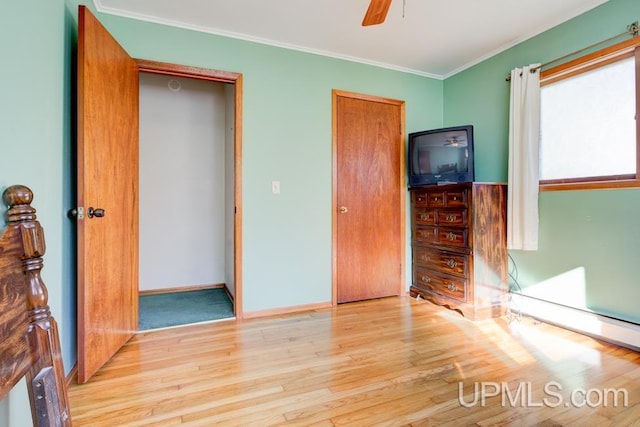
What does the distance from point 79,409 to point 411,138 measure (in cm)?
318

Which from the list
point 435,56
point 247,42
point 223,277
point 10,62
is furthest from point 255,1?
point 223,277

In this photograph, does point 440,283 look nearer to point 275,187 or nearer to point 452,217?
point 452,217

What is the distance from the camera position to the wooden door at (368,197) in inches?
119

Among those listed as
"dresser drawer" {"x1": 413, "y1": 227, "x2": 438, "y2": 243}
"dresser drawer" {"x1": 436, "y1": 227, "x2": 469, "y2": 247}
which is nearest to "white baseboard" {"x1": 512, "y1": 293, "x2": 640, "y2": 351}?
"dresser drawer" {"x1": 436, "y1": 227, "x2": 469, "y2": 247}

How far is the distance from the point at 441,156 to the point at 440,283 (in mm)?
1218

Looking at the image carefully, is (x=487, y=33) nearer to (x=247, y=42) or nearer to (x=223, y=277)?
(x=247, y=42)

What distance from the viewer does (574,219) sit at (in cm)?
230

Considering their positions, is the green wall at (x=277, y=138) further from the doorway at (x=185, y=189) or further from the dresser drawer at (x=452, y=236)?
the dresser drawer at (x=452, y=236)

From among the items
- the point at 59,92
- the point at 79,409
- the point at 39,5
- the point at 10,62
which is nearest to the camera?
the point at 10,62

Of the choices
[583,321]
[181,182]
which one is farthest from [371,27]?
[583,321]

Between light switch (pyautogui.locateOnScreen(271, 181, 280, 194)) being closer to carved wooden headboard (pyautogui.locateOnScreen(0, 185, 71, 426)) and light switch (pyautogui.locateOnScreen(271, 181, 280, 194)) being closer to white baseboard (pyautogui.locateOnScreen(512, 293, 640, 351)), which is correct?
carved wooden headboard (pyautogui.locateOnScreen(0, 185, 71, 426))

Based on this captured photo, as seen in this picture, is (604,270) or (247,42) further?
(247,42)

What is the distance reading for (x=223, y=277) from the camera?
3805 millimetres

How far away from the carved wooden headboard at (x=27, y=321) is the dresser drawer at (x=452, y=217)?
2.68 metres
